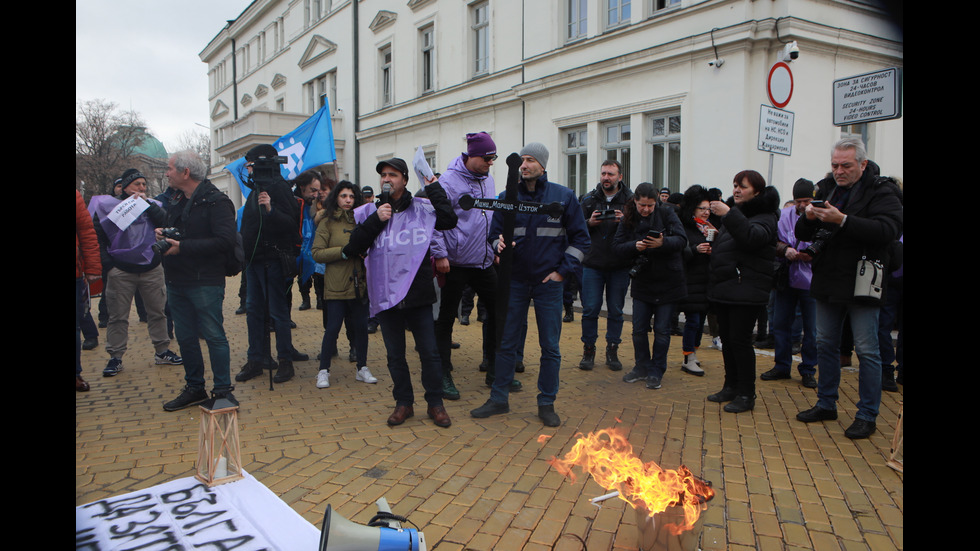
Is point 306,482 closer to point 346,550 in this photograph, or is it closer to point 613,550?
point 346,550

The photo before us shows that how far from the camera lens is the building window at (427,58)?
20625mm

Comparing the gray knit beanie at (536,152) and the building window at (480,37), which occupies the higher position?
the building window at (480,37)

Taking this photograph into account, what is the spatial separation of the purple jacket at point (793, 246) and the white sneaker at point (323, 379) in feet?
14.7

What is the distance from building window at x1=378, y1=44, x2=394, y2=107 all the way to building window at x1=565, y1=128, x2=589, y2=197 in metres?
9.90

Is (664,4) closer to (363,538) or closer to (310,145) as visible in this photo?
(310,145)

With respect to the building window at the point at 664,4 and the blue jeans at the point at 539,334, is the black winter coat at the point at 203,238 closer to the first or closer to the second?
the blue jeans at the point at 539,334

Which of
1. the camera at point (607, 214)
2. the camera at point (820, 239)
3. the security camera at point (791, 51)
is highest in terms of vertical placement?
the security camera at point (791, 51)

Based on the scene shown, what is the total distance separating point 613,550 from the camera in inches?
111

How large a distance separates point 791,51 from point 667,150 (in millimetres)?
3144

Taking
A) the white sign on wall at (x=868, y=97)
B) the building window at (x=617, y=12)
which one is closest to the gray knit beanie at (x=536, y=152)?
the white sign on wall at (x=868, y=97)

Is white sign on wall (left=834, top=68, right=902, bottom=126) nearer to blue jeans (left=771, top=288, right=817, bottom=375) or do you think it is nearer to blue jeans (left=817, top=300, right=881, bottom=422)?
blue jeans (left=771, top=288, right=817, bottom=375)

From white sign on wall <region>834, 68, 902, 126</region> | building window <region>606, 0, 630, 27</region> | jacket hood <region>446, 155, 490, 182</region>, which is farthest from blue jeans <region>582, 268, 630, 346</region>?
building window <region>606, 0, 630, 27</region>

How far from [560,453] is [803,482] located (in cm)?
142
